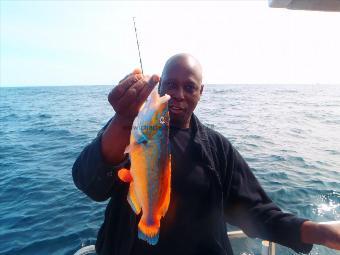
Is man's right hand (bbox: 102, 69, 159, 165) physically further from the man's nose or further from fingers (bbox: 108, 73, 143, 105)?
the man's nose

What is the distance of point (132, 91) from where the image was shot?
1948mm

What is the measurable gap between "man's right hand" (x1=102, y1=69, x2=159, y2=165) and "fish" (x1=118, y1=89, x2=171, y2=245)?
0.36 feet

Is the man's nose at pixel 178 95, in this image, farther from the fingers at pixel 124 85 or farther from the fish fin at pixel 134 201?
the fish fin at pixel 134 201

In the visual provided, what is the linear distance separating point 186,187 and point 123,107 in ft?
3.46

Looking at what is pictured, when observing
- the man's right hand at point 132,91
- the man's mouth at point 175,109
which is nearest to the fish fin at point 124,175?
the man's right hand at point 132,91

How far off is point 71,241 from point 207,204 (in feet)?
18.7

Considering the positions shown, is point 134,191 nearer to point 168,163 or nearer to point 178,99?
point 168,163

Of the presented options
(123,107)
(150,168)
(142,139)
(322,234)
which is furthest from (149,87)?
(322,234)

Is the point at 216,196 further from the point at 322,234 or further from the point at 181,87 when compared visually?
the point at 181,87

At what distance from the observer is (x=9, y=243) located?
7250 millimetres

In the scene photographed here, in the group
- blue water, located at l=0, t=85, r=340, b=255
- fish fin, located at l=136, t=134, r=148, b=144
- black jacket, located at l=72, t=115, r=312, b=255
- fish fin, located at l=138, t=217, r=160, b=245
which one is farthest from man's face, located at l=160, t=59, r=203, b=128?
blue water, located at l=0, t=85, r=340, b=255

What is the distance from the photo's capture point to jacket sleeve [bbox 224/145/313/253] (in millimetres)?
2730

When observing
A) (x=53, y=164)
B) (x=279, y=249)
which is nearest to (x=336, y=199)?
(x=279, y=249)

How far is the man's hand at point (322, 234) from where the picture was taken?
98.3 inches
